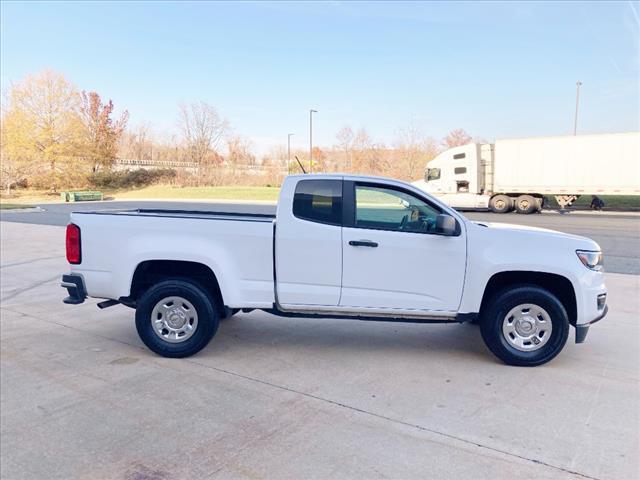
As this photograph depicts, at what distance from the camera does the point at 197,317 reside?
4.89m

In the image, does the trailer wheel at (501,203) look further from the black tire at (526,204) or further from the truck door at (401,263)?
the truck door at (401,263)

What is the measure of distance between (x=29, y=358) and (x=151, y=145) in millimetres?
69111

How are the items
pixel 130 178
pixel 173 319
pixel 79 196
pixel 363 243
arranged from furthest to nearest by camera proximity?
pixel 130 178
pixel 79 196
pixel 173 319
pixel 363 243

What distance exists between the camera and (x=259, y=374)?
4484mm

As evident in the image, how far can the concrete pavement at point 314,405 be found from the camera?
9.96 feet

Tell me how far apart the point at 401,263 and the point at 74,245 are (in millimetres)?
3431

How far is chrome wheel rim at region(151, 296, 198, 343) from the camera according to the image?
492 cm

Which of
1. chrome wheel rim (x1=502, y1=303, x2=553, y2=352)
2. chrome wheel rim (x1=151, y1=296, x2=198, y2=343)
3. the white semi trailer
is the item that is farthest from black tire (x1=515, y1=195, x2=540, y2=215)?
chrome wheel rim (x1=151, y1=296, x2=198, y2=343)

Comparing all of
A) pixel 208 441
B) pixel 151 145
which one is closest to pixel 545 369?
pixel 208 441

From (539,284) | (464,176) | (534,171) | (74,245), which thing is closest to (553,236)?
(539,284)

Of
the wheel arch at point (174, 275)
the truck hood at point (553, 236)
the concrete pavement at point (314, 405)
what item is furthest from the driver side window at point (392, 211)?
the wheel arch at point (174, 275)

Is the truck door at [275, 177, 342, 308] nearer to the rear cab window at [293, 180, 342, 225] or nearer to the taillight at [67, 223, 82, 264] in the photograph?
the rear cab window at [293, 180, 342, 225]

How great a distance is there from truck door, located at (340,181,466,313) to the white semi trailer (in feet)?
71.8

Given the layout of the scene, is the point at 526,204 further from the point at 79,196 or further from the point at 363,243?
the point at 79,196
